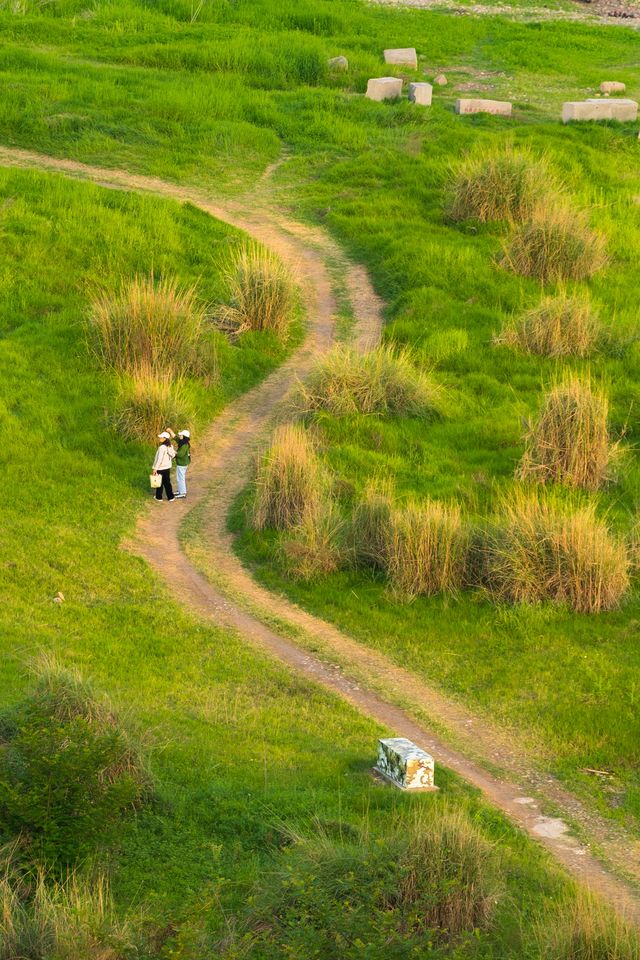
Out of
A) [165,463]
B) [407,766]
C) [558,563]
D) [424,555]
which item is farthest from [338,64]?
[407,766]

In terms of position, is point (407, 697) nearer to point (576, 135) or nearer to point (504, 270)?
point (504, 270)

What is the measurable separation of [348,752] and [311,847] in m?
2.07

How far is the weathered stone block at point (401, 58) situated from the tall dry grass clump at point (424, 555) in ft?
67.0

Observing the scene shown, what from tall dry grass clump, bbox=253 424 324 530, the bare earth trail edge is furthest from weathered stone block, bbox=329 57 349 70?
tall dry grass clump, bbox=253 424 324 530

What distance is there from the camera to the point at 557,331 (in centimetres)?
1980

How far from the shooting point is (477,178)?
24.3 metres

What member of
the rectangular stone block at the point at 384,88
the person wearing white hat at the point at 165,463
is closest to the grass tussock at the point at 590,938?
the person wearing white hat at the point at 165,463

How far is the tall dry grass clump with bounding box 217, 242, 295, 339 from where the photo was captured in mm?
20281

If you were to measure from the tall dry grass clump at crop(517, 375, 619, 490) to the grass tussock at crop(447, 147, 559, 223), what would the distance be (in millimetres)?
8132

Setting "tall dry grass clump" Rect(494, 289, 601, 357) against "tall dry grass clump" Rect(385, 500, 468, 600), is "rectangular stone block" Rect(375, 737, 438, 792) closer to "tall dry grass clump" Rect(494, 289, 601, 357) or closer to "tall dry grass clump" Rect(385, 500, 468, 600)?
"tall dry grass clump" Rect(385, 500, 468, 600)

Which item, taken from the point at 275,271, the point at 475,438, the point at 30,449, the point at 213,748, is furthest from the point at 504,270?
the point at 213,748

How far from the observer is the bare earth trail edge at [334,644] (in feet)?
34.1

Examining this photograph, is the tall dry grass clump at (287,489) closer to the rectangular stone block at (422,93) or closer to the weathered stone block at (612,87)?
the rectangular stone block at (422,93)

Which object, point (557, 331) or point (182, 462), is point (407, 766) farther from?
point (557, 331)
